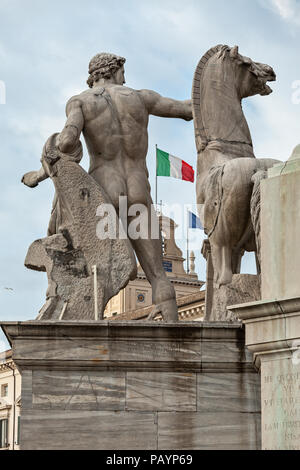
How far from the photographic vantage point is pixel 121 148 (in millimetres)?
14984

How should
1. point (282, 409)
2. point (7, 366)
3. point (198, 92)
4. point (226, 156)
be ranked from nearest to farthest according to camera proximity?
1. point (282, 409)
2. point (226, 156)
3. point (198, 92)
4. point (7, 366)

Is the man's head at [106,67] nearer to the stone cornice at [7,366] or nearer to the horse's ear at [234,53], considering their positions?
the horse's ear at [234,53]

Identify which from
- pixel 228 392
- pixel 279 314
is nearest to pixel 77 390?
pixel 228 392

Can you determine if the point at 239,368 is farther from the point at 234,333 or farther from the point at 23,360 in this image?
the point at 23,360

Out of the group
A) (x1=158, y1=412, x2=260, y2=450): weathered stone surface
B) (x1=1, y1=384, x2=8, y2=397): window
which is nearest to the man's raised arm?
(x1=158, y1=412, x2=260, y2=450): weathered stone surface

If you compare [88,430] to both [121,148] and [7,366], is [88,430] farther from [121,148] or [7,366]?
[7,366]

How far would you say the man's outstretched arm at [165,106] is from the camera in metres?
15.3

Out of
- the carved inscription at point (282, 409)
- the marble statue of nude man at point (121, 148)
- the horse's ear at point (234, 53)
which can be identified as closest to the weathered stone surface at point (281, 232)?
the carved inscription at point (282, 409)

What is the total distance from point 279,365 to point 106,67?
6872 mm

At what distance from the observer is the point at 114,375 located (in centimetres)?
1338

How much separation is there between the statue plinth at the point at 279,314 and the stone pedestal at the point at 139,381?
3.75m

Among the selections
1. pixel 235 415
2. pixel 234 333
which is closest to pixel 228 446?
pixel 235 415
